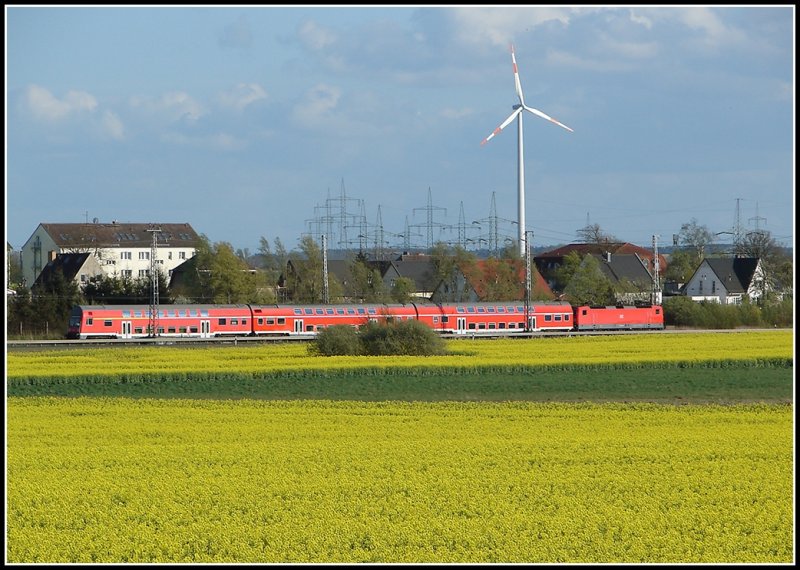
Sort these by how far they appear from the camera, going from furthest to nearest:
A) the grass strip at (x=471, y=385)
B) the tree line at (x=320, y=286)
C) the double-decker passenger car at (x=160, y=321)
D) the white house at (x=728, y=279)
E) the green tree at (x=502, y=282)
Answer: the white house at (x=728, y=279) → the green tree at (x=502, y=282) → the tree line at (x=320, y=286) → the double-decker passenger car at (x=160, y=321) → the grass strip at (x=471, y=385)

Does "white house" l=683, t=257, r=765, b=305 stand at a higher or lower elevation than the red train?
higher

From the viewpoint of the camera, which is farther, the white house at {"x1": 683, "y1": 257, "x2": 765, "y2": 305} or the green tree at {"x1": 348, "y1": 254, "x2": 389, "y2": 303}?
the white house at {"x1": 683, "y1": 257, "x2": 765, "y2": 305}

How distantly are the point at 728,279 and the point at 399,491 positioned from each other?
304 ft

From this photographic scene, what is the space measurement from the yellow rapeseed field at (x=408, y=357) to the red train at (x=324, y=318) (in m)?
8.63

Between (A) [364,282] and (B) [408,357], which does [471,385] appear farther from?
(A) [364,282]

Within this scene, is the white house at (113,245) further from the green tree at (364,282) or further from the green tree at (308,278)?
the green tree at (364,282)

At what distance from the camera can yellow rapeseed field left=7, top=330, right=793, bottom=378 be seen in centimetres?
4841

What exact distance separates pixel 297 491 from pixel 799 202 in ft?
34.9

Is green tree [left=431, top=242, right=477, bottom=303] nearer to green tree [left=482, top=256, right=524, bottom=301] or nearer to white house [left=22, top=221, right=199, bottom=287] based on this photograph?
green tree [left=482, top=256, right=524, bottom=301]

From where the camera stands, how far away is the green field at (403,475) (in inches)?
621

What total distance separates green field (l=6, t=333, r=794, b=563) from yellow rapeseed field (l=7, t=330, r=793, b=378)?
571 cm

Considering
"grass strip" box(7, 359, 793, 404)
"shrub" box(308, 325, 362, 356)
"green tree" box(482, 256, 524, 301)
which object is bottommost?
"grass strip" box(7, 359, 793, 404)

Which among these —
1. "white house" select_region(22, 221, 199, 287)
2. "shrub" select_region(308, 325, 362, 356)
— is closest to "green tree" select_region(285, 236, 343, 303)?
"white house" select_region(22, 221, 199, 287)

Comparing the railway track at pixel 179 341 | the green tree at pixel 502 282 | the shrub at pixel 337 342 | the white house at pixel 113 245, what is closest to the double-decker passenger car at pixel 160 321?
the railway track at pixel 179 341
